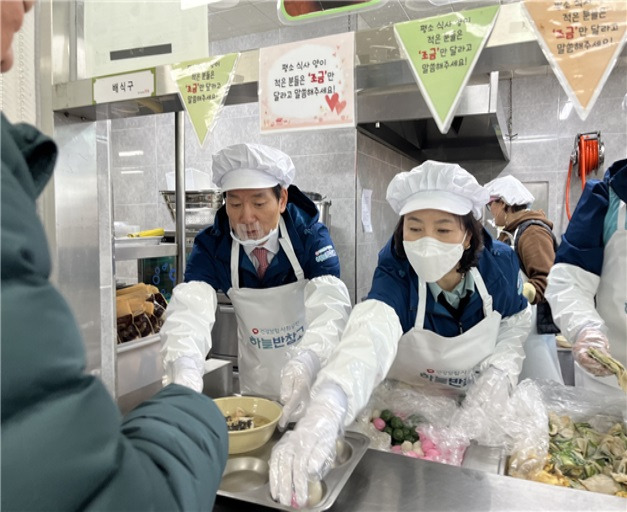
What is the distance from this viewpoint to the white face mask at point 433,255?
1.45 meters

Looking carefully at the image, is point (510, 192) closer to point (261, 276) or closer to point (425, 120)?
point (425, 120)

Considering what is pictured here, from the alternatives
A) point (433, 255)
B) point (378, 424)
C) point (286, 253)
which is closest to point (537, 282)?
point (433, 255)

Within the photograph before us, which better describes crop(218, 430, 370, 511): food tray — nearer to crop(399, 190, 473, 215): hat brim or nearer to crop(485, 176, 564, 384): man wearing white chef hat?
crop(399, 190, 473, 215): hat brim

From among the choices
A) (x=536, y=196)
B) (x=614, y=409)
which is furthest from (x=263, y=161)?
(x=536, y=196)

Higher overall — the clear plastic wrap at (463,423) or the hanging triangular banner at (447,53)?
the hanging triangular banner at (447,53)

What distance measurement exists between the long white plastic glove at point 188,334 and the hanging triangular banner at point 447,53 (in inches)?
37.3

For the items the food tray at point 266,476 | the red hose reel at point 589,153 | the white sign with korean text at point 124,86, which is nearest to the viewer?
the food tray at point 266,476

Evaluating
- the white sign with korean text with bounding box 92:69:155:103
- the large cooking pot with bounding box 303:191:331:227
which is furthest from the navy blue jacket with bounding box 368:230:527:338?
the large cooking pot with bounding box 303:191:331:227

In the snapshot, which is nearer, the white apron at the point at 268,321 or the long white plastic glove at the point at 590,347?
the long white plastic glove at the point at 590,347

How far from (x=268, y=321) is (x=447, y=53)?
1.25 metres

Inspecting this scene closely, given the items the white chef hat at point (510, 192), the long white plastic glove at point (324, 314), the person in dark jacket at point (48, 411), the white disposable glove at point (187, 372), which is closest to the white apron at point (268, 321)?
the long white plastic glove at point (324, 314)

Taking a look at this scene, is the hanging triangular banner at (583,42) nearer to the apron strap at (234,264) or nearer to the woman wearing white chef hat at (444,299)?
the woman wearing white chef hat at (444,299)

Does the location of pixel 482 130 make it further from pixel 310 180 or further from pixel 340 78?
pixel 340 78

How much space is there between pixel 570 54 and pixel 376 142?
10.1 ft
